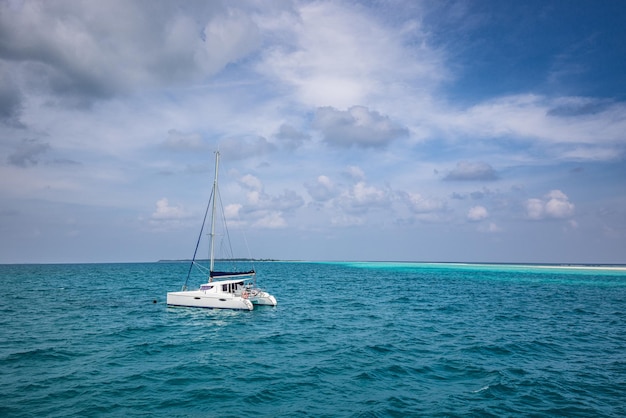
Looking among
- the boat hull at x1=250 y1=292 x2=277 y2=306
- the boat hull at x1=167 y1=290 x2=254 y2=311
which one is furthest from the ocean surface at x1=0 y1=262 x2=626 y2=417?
the boat hull at x1=250 y1=292 x2=277 y2=306

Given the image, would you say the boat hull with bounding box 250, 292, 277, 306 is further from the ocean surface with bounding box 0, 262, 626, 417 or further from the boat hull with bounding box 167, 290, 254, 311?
the ocean surface with bounding box 0, 262, 626, 417

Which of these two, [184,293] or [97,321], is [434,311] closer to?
[184,293]

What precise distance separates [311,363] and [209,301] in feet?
70.7

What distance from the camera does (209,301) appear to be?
39.0 m

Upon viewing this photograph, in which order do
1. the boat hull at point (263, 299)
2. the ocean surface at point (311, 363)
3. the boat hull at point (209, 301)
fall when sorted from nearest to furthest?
the ocean surface at point (311, 363) < the boat hull at point (209, 301) < the boat hull at point (263, 299)

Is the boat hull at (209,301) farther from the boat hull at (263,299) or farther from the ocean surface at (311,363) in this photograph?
the boat hull at (263,299)

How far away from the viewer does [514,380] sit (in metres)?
17.9

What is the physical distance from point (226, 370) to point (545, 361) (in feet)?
61.3

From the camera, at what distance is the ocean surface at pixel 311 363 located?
585 inches

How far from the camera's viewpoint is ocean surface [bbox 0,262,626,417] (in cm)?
1485

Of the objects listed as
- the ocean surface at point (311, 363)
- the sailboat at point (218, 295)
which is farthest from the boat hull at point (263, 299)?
the ocean surface at point (311, 363)

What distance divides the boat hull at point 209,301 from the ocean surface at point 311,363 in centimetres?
116

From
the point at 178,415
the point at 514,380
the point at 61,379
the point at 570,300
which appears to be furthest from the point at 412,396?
the point at 570,300

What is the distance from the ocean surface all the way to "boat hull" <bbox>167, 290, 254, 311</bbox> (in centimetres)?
116
